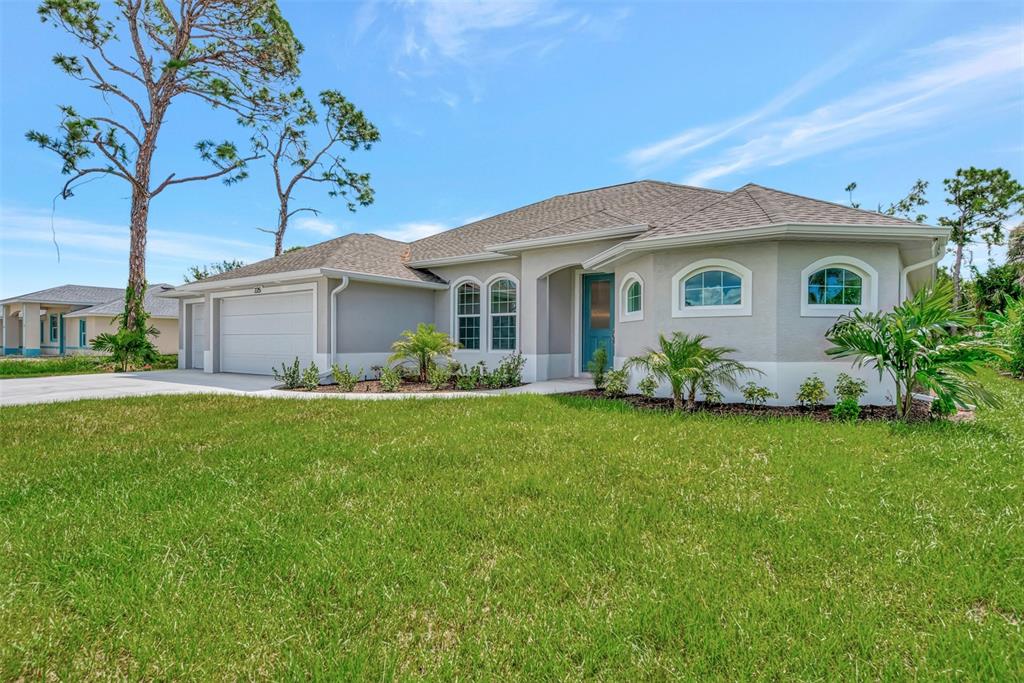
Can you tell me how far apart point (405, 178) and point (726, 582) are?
21.3m

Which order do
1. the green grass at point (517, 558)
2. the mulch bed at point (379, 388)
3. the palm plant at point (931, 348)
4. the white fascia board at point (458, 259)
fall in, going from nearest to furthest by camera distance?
the green grass at point (517, 558), the palm plant at point (931, 348), the mulch bed at point (379, 388), the white fascia board at point (458, 259)

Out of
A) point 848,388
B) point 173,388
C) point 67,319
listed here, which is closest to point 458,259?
point 173,388

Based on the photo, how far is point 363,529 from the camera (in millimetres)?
3715

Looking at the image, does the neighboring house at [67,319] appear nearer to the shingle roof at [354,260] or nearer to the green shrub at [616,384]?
the shingle roof at [354,260]

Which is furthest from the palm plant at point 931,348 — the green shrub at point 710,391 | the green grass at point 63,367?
the green grass at point 63,367

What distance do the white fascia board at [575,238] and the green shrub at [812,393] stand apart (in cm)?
473

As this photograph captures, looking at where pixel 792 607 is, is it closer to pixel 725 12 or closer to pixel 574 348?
pixel 725 12

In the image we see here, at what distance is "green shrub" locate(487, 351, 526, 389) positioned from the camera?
1201 centimetres

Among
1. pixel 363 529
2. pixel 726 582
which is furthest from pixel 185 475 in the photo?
pixel 726 582

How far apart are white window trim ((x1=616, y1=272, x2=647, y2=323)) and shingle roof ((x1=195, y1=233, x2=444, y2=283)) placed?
6.20 m

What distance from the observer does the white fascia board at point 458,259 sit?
1363 cm

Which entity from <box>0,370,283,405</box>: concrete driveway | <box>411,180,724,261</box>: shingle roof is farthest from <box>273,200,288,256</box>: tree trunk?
<box>411,180,724,261</box>: shingle roof

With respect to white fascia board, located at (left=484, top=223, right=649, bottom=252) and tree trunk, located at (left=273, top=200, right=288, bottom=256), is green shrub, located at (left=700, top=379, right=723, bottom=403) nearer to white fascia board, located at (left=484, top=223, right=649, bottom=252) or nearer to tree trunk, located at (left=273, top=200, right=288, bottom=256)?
white fascia board, located at (left=484, top=223, right=649, bottom=252)

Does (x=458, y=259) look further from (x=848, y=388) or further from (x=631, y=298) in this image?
(x=848, y=388)
